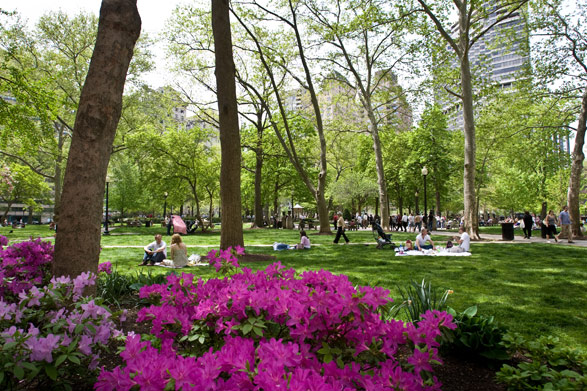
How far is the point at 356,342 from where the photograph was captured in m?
2.05

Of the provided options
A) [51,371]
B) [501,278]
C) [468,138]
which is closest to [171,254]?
[501,278]

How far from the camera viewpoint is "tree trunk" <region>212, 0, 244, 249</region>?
8922mm

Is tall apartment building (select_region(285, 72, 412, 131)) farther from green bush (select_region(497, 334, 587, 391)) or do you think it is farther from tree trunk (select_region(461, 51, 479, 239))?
green bush (select_region(497, 334, 587, 391))

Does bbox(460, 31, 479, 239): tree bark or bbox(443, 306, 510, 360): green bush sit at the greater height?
bbox(460, 31, 479, 239): tree bark

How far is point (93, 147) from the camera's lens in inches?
142

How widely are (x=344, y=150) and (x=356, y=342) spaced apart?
4292 cm

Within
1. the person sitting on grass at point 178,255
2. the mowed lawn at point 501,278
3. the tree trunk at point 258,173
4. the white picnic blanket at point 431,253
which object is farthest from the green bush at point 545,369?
the tree trunk at point 258,173

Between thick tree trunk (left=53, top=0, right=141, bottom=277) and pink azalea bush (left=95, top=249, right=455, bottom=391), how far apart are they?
139cm

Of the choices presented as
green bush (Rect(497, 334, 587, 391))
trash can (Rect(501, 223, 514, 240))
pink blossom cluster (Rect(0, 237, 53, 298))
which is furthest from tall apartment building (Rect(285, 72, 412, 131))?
green bush (Rect(497, 334, 587, 391))

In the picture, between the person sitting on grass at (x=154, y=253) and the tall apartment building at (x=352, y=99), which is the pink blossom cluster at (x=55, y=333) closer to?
the person sitting on grass at (x=154, y=253)

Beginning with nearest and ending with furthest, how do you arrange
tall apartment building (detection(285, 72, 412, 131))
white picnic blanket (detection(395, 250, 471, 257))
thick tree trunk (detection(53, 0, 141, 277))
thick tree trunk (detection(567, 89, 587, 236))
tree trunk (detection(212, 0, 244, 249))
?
thick tree trunk (detection(53, 0, 141, 277)), tree trunk (detection(212, 0, 244, 249)), white picnic blanket (detection(395, 250, 471, 257)), thick tree trunk (detection(567, 89, 587, 236)), tall apartment building (detection(285, 72, 412, 131))

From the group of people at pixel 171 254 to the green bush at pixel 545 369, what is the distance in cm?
824

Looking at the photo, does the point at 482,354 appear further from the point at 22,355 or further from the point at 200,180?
the point at 200,180

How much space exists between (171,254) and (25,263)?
5.04 m
